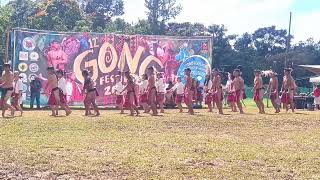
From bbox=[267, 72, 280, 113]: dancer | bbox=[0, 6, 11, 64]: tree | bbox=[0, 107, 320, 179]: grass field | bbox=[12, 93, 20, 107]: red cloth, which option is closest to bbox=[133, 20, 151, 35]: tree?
bbox=[0, 6, 11, 64]: tree

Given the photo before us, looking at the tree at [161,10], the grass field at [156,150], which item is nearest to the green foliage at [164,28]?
the tree at [161,10]

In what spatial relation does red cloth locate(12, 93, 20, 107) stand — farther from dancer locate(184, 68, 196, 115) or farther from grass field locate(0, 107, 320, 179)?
dancer locate(184, 68, 196, 115)

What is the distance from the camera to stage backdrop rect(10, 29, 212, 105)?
→ 2350cm

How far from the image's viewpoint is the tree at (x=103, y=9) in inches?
2833

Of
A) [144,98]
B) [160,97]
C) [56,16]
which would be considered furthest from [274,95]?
[56,16]

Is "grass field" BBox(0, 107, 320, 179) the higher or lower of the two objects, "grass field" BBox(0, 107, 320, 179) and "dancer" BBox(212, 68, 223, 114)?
the lower

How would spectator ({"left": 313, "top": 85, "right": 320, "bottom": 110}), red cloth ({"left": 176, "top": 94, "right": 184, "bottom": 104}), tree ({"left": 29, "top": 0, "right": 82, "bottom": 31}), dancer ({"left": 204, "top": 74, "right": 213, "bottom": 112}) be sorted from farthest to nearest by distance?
tree ({"left": 29, "top": 0, "right": 82, "bottom": 31}) < spectator ({"left": 313, "top": 85, "right": 320, "bottom": 110}) < red cloth ({"left": 176, "top": 94, "right": 184, "bottom": 104}) < dancer ({"left": 204, "top": 74, "right": 213, "bottom": 112})

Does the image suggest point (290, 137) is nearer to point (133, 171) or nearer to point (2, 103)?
point (133, 171)

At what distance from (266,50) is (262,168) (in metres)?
59.3

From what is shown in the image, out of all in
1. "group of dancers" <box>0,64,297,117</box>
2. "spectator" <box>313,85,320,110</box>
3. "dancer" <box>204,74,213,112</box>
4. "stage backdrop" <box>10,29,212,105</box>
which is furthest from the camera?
"spectator" <box>313,85,320,110</box>

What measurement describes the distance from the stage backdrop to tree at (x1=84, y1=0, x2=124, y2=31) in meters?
44.7

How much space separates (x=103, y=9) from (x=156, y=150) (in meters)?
67.8

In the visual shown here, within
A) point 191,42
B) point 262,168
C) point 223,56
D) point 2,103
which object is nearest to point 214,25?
point 223,56

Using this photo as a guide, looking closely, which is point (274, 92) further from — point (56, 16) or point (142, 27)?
point (142, 27)
